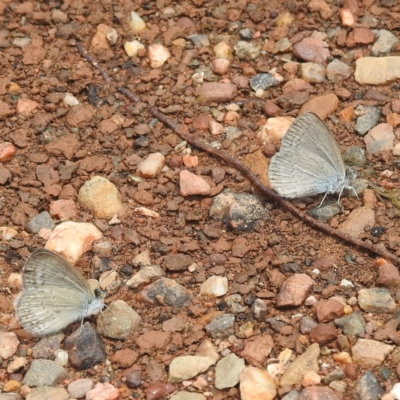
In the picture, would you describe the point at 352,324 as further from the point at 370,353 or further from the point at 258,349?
the point at 258,349

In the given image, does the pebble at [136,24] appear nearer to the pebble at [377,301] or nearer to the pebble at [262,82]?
the pebble at [262,82]

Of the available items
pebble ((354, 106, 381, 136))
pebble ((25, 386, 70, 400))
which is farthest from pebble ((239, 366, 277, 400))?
pebble ((354, 106, 381, 136))

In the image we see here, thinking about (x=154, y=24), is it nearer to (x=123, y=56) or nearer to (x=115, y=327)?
(x=123, y=56)

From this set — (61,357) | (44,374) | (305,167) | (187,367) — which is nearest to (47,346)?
(61,357)

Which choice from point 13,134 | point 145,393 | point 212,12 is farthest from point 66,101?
point 145,393

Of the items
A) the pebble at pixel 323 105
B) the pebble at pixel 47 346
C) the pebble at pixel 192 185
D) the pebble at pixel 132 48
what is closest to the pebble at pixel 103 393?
the pebble at pixel 47 346

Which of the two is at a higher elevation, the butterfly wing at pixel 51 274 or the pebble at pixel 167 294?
the butterfly wing at pixel 51 274

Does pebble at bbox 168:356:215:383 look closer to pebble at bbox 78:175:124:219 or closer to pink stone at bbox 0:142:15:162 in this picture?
pebble at bbox 78:175:124:219
